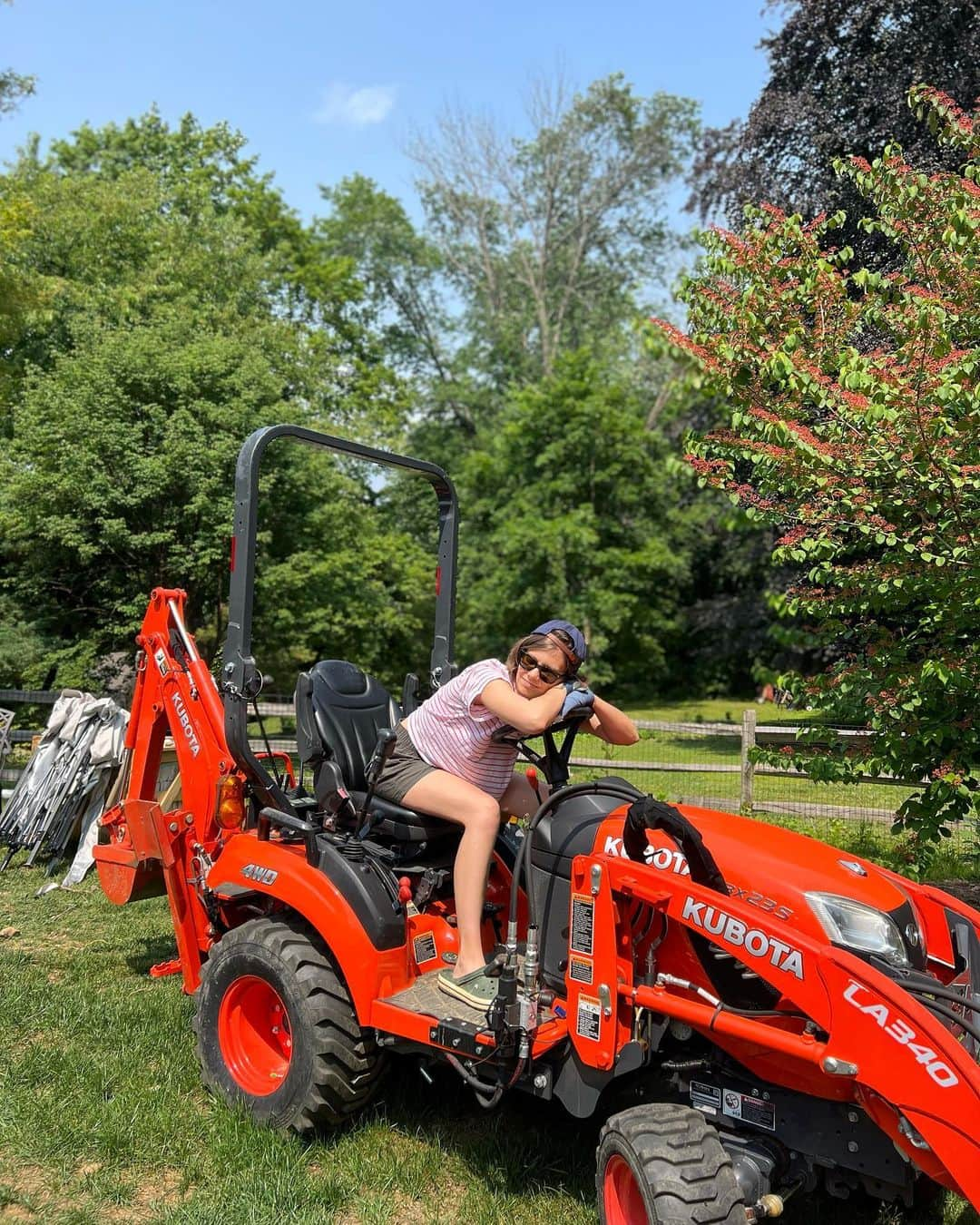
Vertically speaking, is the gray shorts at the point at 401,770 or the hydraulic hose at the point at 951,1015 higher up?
the gray shorts at the point at 401,770

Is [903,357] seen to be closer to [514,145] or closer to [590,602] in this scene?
[590,602]

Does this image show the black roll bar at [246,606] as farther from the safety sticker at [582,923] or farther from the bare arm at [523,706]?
the safety sticker at [582,923]

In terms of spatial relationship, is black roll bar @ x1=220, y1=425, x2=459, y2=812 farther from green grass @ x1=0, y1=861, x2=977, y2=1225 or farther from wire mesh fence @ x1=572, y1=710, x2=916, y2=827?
wire mesh fence @ x1=572, y1=710, x2=916, y2=827

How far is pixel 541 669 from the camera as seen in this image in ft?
12.1

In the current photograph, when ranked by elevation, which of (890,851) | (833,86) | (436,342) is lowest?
(890,851)

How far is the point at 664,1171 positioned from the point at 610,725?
148 cm

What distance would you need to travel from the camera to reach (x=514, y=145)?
3144cm

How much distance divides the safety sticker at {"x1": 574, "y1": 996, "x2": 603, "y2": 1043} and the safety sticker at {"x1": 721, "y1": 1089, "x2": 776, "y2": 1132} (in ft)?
1.26

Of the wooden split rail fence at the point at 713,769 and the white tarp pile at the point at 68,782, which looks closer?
the white tarp pile at the point at 68,782

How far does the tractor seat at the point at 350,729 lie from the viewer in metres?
4.00

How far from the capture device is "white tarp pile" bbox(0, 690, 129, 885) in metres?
7.87

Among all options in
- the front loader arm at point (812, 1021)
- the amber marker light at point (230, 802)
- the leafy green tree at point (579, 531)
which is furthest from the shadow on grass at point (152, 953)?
the leafy green tree at point (579, 531)

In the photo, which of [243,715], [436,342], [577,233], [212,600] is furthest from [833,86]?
[436,342]

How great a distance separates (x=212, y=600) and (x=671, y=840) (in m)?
13.0
